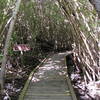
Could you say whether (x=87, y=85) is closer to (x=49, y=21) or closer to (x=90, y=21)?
(x=90, y=21)

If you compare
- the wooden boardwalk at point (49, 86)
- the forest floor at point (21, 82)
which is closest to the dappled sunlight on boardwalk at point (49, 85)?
the wooden boardwalk at point (49, 86)

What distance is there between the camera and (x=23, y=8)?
10789 millimetres

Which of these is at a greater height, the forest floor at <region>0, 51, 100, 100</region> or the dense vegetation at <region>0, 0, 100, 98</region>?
the dense vegetation at <region>0, 0, 100, 98</region>

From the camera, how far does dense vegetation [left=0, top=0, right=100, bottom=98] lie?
20.8ft

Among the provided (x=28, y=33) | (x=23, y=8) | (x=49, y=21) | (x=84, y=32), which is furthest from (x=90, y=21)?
(x=49, y=21)

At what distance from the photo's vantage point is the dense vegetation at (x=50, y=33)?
6.33m

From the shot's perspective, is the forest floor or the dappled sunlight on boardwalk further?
the forest floor

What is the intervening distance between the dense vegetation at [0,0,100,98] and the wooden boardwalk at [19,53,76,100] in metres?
0.52

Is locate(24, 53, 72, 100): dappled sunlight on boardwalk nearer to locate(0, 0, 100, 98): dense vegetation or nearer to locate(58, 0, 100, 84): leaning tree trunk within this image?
locate(0, 0, 100, 98): dense vegetation

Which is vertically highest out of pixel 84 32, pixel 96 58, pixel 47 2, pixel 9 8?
pixel 47 2

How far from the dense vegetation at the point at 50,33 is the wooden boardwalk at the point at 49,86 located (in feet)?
1.70

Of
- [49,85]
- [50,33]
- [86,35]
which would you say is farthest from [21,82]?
[50,33]

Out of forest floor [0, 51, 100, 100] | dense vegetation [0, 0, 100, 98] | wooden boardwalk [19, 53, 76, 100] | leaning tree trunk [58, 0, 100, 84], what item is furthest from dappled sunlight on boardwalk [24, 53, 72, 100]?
leaning tree trunk [58, 0, 100, 84]

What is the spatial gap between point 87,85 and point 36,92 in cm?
144
